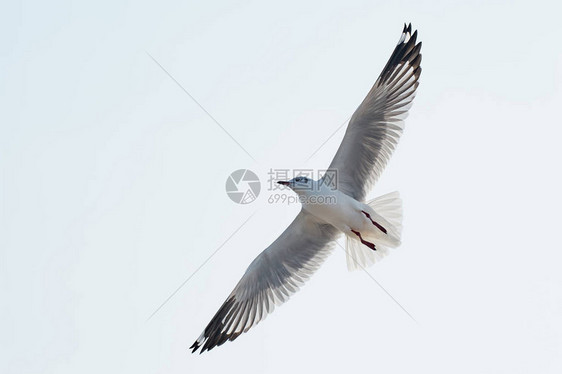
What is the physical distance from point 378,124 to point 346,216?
1.05 m

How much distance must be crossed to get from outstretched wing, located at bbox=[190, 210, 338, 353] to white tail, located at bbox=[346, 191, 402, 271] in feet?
0.90

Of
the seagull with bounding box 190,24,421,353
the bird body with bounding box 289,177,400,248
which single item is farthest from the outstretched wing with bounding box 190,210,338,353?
the bird body with bounding box 289,177,400,248

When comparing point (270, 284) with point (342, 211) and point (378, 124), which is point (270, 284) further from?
point (378, 124)

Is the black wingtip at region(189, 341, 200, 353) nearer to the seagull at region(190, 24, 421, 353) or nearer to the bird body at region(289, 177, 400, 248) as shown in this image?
the seagull at region(190, 24, 421, 353)

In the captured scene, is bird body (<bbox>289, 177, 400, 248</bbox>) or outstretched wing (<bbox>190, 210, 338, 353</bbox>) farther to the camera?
outstretched wing (<bbox>190, 210, 338, 353</bbox>)

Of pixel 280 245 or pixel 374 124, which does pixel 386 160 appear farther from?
pixel 280 245

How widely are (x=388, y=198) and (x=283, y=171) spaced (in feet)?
4.96

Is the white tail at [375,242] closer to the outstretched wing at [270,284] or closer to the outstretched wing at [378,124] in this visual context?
the outstretched wing at [270,284]

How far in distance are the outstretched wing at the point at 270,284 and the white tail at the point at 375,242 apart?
0.90 ft

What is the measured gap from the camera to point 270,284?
10070mm

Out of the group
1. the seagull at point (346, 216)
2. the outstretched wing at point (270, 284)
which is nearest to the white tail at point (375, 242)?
the seagull at point (346, 216)

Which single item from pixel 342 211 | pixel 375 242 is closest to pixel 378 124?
pixel 342 211

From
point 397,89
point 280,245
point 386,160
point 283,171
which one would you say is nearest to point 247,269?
point 280,245

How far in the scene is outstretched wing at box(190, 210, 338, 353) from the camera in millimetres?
10008
